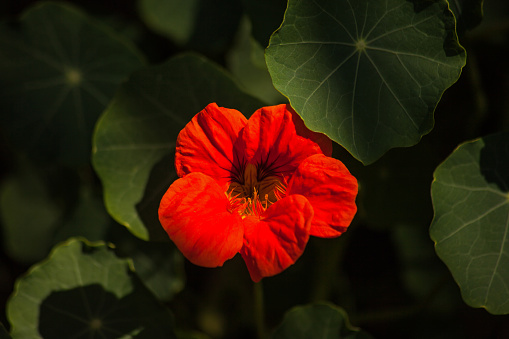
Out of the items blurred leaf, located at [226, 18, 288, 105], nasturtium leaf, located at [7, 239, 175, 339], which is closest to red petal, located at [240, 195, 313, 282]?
nasturtium leaf, located at [7, 239, 175, 339]

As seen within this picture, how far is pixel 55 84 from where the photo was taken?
5.50ft

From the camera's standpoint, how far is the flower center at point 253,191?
3.76ft

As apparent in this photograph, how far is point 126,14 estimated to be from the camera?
1944 millimetres

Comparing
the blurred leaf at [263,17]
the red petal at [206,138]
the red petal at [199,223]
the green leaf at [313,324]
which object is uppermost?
the blurred leaf at [263,17]

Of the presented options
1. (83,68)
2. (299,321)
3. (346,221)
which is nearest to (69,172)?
(83,68)

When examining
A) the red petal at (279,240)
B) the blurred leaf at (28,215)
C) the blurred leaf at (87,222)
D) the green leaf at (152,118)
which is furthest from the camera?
the blurred leaf at (28,215)

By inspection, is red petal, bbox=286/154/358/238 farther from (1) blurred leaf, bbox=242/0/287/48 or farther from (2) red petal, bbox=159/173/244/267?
(1) blurred leaf, bbox=242/0/287/48

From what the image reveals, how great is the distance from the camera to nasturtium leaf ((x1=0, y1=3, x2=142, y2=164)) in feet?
5.41

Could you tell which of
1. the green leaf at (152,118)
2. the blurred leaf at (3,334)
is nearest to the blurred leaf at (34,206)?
the green leaf at (152,118)

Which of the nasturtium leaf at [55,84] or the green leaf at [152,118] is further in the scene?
the nasturtium leaf at [55,84]

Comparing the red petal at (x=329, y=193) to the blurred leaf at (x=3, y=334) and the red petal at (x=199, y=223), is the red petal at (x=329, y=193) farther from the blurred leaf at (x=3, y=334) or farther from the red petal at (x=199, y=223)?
the blurred leaf at (x=3, y=334)

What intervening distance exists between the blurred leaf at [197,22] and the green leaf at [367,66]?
687 mm

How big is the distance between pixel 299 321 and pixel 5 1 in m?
1.78

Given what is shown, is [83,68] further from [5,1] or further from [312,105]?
[312,105]
